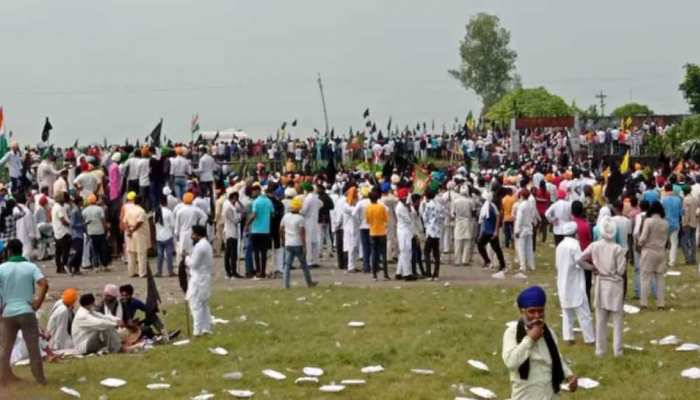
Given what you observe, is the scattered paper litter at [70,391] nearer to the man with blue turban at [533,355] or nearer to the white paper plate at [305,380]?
the white paper plate at [305,380]

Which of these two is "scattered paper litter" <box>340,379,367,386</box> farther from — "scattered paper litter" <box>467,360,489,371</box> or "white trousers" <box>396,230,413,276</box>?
"white trousers" <box>396,230,413,276</box>

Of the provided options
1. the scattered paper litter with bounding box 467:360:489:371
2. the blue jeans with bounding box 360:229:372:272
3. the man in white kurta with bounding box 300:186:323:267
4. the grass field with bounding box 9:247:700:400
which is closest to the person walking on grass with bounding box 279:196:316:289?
the grass field with bounding box 9:247:700:400

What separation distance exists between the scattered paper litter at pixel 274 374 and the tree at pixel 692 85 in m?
89.3

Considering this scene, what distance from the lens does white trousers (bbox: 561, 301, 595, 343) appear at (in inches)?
672

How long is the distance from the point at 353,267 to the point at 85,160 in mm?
8911

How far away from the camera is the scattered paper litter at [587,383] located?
1468 cm

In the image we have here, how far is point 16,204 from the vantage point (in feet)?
89.1

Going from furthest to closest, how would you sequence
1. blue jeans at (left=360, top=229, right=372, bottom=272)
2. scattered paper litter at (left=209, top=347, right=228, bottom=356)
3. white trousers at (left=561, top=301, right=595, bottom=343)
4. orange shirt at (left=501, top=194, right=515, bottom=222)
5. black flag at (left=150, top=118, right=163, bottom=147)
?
black flag at (left=150, top=118, right=163, bottom=147)
orange shirt at (left=501, top=194, right=515, bottom=222)
blue jeans at (left=360, top=229, right=372, bottom=272)
scattered paper litter at (left=209, top=347, right=228, bottom=356)
white trousers at (left=561, top=301, right=595, bottom=343)

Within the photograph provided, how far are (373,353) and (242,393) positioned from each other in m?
2.70

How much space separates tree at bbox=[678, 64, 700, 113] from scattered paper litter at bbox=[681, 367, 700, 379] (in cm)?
8824

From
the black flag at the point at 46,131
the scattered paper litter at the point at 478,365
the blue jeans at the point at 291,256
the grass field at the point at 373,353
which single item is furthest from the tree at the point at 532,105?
the scattered paper litter at the point at 478,365

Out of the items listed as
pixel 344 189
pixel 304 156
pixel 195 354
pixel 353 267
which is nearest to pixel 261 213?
pixel 353 267

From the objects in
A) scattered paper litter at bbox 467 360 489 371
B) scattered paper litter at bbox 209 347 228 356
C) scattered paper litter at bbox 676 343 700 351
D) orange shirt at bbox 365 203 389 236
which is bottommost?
scattered paper litter at bbox 467 360 489 371

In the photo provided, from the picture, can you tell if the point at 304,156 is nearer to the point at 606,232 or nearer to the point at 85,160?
the point at 85,160
